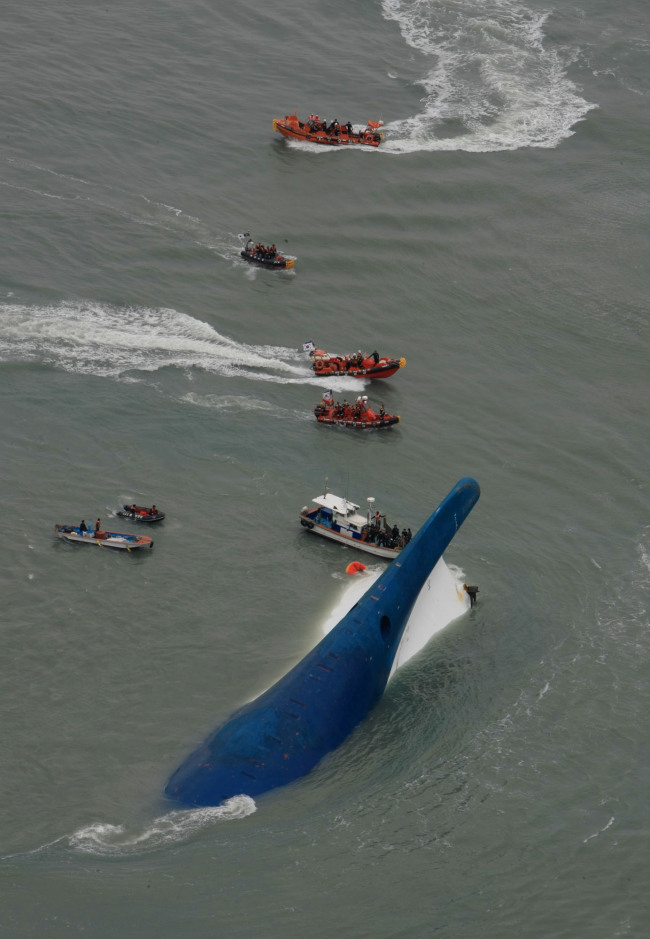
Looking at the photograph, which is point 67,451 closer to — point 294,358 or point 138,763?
point 294,358

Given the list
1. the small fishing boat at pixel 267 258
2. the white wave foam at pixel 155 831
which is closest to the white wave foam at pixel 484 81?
the small fishing boat at pixel 267 258

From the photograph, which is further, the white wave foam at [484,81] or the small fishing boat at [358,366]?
the white wave foam at [484,81]

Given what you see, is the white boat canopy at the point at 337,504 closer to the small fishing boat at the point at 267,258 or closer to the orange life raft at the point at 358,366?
the orange life raft at the point at 358,366

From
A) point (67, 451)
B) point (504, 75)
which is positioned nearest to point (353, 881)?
point (67, 451)

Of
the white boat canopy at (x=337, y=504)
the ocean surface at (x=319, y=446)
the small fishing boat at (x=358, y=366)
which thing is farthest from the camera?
the small fishing boat at (x=358, y=366)

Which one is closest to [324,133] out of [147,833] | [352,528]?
[352,528]

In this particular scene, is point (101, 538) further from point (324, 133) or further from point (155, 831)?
point (324, 133)
